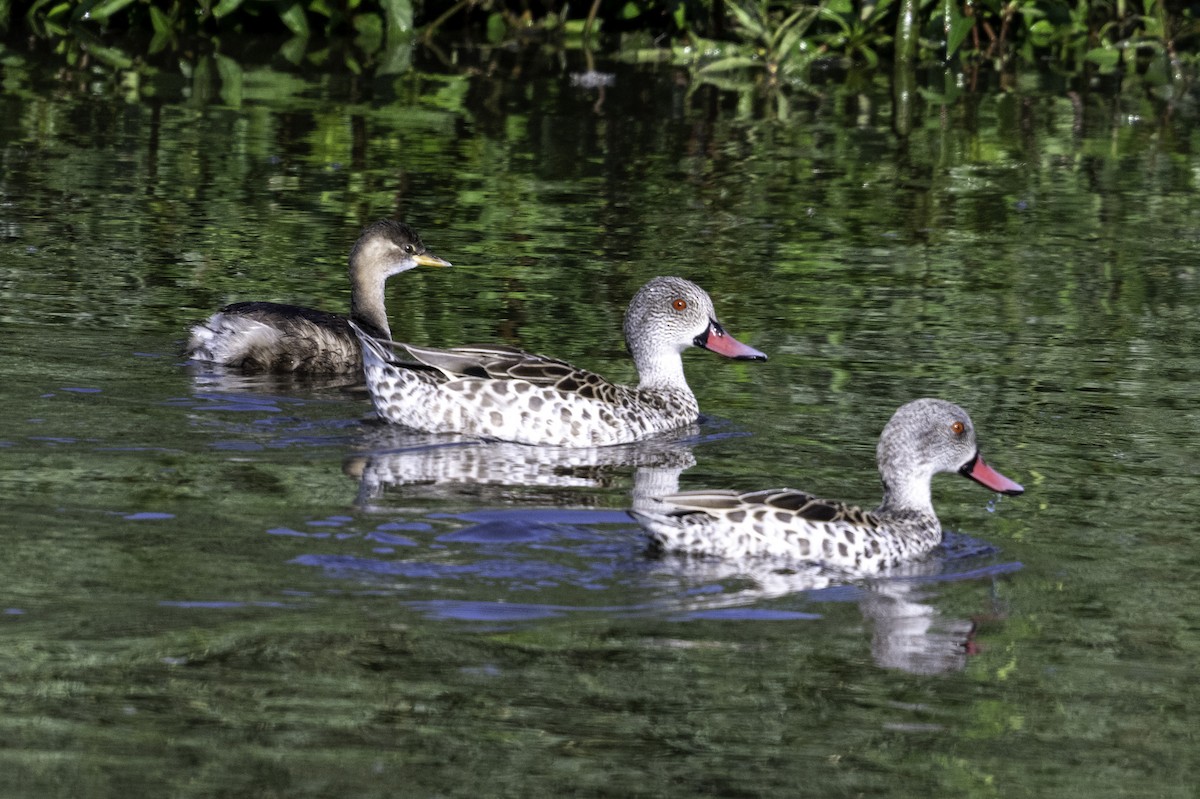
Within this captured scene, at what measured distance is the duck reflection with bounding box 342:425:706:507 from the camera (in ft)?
29.8

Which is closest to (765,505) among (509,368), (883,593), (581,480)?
(883,593)

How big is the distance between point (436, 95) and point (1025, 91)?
6296mm

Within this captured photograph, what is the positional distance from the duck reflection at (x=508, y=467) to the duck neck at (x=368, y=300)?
196 centimetres

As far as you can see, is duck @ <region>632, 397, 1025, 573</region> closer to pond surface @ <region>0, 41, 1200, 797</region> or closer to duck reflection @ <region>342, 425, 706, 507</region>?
pond surface @ <region>0, 41, 1200, 797</region>

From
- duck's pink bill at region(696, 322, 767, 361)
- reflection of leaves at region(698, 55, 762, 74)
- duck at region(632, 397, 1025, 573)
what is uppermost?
reflection of leaves at region(698, 55, 762, 74)

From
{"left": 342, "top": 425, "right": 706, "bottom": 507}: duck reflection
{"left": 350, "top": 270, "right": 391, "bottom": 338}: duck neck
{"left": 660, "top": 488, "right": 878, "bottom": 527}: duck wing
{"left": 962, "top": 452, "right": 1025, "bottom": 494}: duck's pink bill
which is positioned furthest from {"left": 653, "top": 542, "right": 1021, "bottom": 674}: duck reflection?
{"left": 350, "top": 270, "right": 391, "bottom": 338}: duck neck

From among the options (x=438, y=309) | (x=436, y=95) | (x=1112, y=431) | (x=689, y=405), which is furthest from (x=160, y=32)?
(x=1112, y=431)

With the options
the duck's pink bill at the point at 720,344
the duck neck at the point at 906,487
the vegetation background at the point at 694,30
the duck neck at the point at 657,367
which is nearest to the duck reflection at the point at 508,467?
the duck neck at the point at 657,367

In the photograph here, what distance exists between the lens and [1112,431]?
10.2 m

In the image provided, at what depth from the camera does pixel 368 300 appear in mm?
12227

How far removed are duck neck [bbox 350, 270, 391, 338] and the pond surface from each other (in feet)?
1.30

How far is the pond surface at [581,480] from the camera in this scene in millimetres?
6215

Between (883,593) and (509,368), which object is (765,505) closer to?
(883,593)

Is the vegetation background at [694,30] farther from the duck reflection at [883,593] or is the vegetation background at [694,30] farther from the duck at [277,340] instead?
the duck reflection at [883,593]
